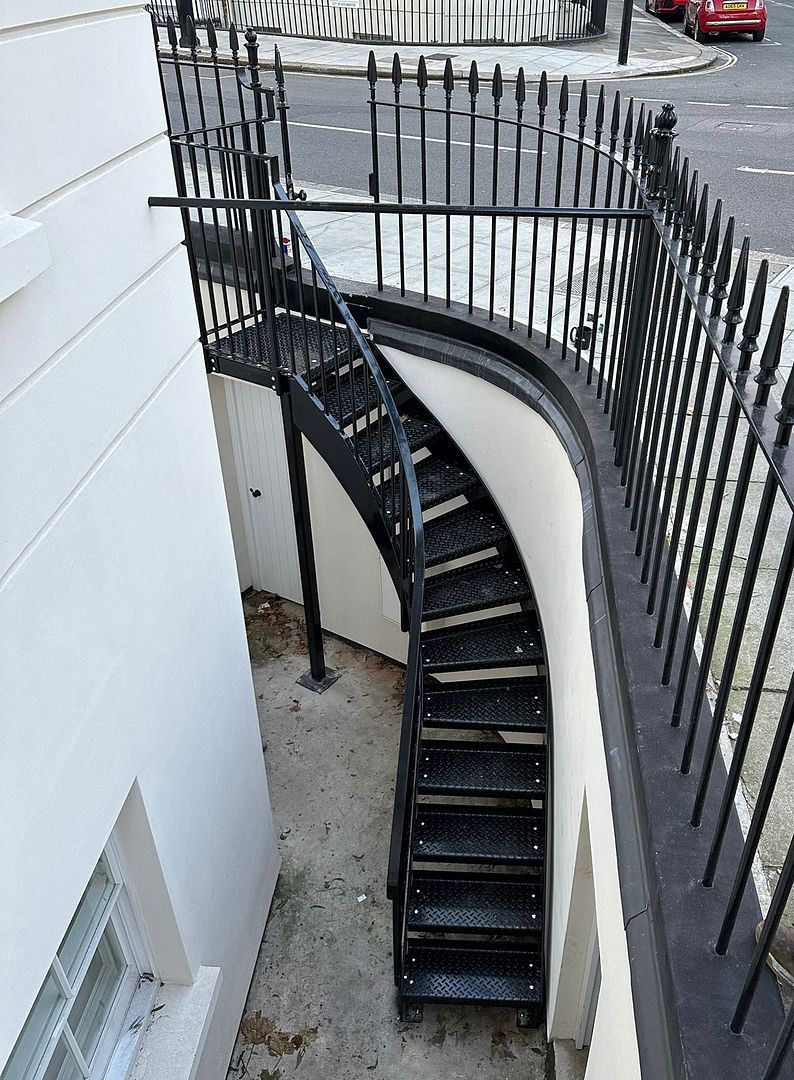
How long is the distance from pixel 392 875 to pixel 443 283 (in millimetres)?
4029

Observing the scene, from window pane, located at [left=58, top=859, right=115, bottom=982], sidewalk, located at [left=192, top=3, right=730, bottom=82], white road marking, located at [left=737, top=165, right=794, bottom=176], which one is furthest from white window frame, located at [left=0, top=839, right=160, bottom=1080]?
sidewalk, located at [left=192, top=3, right=730, bottom=82]

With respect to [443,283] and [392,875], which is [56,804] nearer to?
[392,875]

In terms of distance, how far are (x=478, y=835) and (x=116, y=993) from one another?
7.52ft

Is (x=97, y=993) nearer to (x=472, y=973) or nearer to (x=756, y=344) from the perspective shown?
(x=472, y=973)

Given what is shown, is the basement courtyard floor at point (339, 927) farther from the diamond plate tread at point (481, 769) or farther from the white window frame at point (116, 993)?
the white window frame at point (116, 993)

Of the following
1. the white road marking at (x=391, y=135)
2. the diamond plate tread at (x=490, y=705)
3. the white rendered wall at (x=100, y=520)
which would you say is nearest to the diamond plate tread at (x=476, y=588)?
the diamond plate tread at (x=490, y=705)

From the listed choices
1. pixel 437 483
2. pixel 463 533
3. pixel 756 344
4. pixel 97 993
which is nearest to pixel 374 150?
pixel 437 483

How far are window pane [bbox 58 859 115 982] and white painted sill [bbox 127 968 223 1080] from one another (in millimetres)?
785

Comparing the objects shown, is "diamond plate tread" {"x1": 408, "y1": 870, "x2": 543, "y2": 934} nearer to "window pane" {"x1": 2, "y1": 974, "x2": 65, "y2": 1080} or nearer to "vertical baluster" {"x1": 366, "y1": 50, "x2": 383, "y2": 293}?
"window pane" {"x1": 2, "y1": 974, "x2": 65, "y2": 1080}

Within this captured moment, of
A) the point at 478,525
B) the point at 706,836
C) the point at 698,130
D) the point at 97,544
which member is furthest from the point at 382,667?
the point at 698,130

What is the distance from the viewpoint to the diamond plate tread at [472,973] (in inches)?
195

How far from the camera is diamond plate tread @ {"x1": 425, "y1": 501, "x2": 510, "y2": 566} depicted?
19.6 ft

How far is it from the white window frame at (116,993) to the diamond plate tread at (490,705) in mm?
2200

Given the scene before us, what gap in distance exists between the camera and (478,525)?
6.21 m
